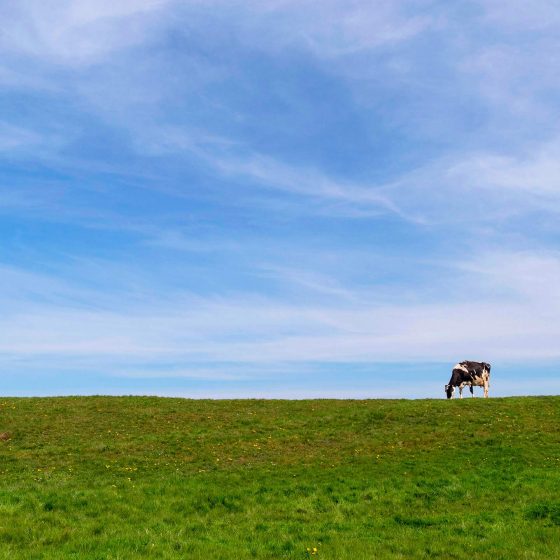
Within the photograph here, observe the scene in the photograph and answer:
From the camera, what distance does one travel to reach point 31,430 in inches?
1406

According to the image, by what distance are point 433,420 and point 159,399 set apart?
21894mm

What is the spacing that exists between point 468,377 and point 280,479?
36725mm

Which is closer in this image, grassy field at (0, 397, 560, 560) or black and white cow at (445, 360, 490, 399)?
grassy field at (0, 397, 560, 560)

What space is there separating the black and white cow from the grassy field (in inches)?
514

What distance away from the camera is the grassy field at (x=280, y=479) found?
708 inches

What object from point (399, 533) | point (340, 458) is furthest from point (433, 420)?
point (399, 533)

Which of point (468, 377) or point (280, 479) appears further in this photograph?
point (468, 377)

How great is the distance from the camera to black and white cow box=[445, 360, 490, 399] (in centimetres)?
5750

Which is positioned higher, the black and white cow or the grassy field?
the black and white cow

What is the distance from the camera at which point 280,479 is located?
2647cm

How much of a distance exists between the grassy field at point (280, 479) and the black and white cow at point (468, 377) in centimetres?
1305

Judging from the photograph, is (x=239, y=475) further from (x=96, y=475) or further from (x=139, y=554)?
(x=139, y=554)

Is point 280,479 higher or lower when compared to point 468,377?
lower

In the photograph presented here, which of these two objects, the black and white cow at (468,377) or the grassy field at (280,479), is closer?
the grassy field at (280,479)
